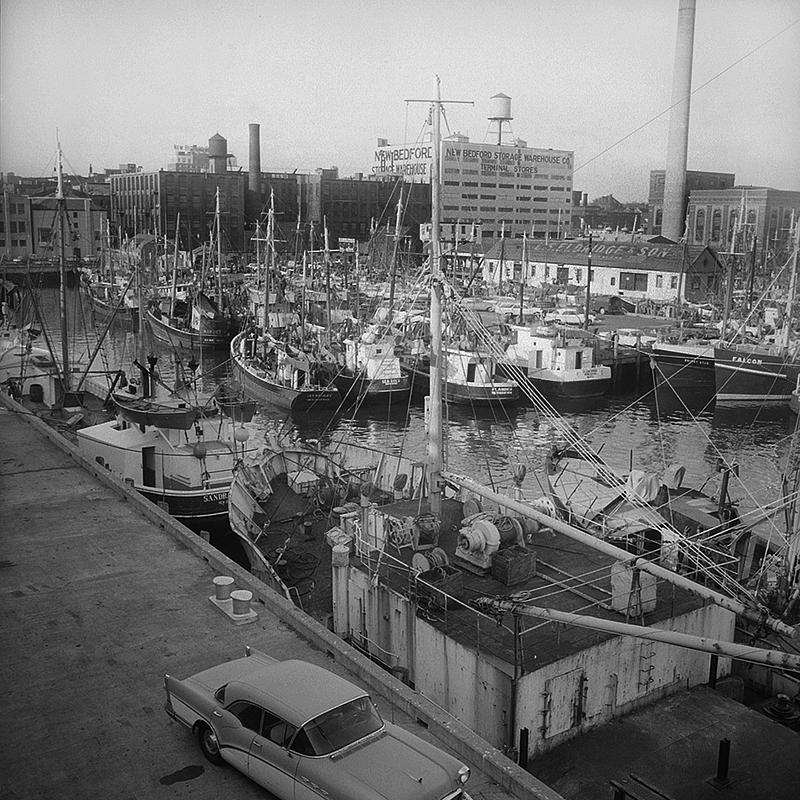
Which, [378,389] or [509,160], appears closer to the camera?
[378,389]

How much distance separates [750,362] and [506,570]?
95.5 feet

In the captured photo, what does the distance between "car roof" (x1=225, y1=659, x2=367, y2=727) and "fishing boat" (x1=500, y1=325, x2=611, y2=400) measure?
105ft

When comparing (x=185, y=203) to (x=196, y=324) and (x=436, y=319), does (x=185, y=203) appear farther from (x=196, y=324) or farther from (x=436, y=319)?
(x=436, y=319)

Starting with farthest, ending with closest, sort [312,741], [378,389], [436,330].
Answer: [378,389] < [436,330] < [312,741]

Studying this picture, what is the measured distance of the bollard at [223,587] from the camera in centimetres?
1065

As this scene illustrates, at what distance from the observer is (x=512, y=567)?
466 inches

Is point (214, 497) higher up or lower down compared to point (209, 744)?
lower down

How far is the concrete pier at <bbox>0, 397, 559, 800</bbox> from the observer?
23.5 ft

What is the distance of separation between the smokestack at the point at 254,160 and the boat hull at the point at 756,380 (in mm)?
67967

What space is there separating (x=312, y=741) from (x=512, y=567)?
5795 mm

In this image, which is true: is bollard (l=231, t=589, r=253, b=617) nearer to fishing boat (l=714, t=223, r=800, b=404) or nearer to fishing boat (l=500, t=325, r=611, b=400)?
fishing boat (l=500, t=325, r=611, b=400)

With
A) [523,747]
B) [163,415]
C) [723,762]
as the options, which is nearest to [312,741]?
[523,747]

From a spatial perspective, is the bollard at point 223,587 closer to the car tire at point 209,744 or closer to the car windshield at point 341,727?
the car tire at point 209,744

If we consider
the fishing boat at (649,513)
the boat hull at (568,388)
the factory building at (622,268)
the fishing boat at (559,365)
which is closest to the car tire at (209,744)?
the fishing boat at (649,513)
